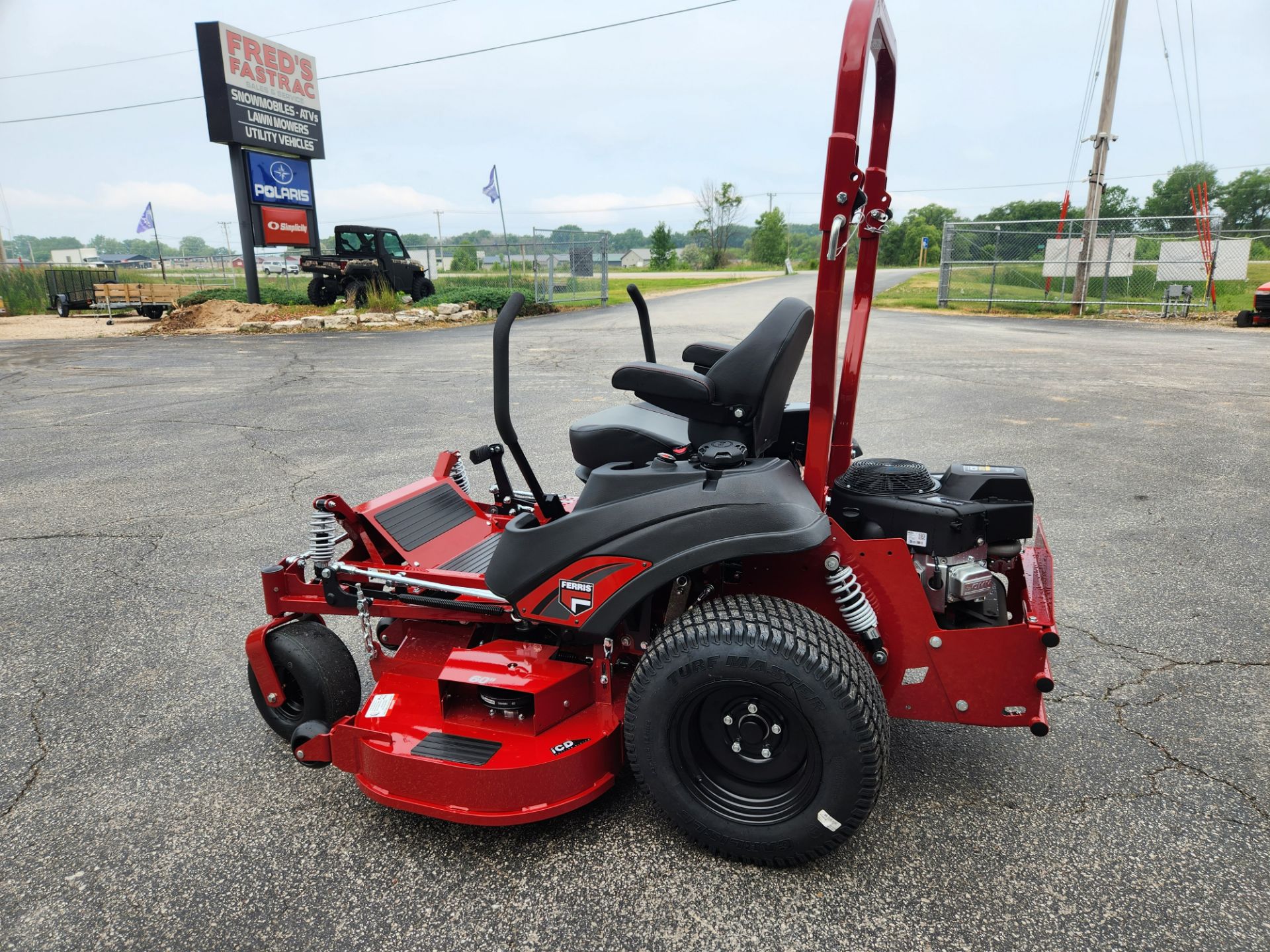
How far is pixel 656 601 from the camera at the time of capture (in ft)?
8.33

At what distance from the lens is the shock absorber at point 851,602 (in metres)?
2.21

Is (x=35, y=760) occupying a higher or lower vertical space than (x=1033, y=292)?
Result: lower

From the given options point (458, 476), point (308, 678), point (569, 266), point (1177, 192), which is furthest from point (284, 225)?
point (1177, 192)

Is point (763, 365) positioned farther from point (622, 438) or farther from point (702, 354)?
point (702, 354)

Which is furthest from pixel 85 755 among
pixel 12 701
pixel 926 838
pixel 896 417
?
pixel 896 417

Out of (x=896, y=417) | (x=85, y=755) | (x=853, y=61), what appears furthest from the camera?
(x=896, y=417)

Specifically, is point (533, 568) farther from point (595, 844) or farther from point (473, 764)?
point (595, 844)

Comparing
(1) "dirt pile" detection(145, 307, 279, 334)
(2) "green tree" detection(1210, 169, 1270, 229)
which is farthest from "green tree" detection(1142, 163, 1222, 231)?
(1) "dirt pile" detection(145, 307, 279, 334)

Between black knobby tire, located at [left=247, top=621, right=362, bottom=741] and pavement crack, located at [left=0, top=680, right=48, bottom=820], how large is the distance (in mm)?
693

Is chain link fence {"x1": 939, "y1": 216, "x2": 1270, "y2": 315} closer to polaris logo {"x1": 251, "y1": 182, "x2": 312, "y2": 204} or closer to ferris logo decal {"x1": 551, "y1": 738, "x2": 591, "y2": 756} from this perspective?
polaris logo {"x1": 251, "y1": 182, "x2": 312, "y2": 204}

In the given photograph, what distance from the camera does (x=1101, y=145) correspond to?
17.5 meters

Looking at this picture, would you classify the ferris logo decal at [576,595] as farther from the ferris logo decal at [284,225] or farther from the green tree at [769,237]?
the green tree at [769,237]

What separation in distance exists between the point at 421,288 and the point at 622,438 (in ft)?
71.4

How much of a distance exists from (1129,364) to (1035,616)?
1032 centimetres
